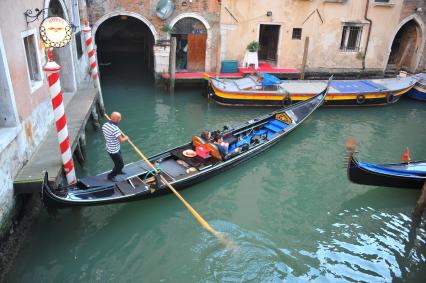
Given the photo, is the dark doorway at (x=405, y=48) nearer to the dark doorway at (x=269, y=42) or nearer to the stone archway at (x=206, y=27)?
the dark doorway at (x=269, y=42)

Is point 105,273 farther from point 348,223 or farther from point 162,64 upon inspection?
point 162,64

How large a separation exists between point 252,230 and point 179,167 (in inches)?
58.8

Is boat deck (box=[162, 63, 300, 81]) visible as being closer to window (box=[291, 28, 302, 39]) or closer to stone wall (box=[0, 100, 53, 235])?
window (box=[291, 28, 302, 39])

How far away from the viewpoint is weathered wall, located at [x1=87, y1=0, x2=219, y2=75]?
383 inches

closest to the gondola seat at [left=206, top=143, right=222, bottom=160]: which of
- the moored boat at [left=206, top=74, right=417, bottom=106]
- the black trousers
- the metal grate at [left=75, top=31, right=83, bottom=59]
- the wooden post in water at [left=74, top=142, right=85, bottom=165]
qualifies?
the black trousers

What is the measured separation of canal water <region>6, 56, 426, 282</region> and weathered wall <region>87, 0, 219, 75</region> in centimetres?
368

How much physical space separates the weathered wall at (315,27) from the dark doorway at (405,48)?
828 millimetres

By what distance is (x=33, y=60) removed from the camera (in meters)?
5.21

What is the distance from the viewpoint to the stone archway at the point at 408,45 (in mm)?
11891

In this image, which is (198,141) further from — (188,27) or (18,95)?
(188,27)

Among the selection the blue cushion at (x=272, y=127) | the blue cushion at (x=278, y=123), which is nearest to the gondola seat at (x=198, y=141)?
the blue cushion at (x=272, y=127)

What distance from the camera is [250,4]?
1050cm

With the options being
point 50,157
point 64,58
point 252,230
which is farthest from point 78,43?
point 252,230

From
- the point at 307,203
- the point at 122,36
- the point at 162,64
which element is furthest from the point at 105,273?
the point at 122,36
